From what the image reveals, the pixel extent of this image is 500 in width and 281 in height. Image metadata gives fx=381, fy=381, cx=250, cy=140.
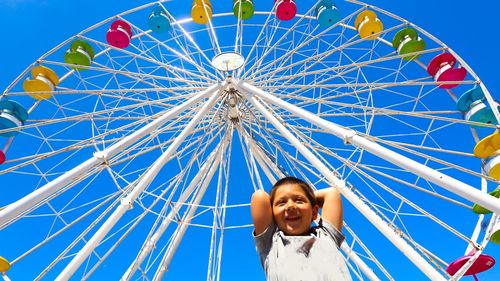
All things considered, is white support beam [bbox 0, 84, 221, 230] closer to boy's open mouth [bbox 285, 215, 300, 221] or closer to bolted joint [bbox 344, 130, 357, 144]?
bolted joint [bbox 344, 130, 357, 144]

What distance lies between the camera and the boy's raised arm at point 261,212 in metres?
2.39

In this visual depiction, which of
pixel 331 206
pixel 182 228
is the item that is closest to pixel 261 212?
pixel 331 206

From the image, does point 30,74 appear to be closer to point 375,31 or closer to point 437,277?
point 375,31

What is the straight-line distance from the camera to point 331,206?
2.57 metres

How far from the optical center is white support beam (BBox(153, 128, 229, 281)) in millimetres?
9648

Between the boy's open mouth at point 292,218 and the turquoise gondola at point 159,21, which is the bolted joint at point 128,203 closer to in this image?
the boy's open mouth at point 292,218

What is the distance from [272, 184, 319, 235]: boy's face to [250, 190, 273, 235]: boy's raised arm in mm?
43

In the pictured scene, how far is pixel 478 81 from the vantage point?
9438mm

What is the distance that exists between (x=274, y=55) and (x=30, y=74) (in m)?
6.76

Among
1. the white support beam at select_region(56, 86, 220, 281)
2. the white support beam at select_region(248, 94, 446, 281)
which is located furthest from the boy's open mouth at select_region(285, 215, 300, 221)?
the white support beam at select_region(248, 94, 446, 281)

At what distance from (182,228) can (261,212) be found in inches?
319

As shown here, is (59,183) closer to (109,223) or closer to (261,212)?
(109,223)

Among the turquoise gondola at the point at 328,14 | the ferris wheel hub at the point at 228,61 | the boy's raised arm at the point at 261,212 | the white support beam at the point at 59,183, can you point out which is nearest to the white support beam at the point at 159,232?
the white support beam at the point at 59,183

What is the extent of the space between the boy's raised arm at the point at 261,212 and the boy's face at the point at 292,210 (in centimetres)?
4
